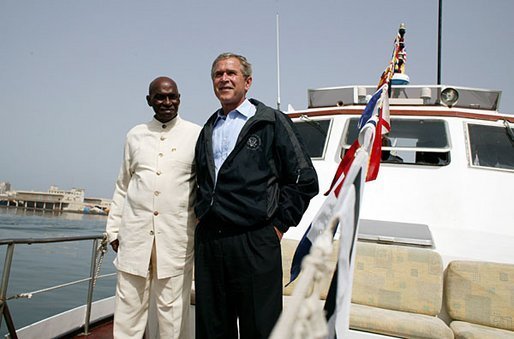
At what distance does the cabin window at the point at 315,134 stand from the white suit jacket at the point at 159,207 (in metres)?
2.20

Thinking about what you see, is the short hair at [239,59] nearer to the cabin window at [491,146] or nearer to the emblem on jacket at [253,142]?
the emblem on jacket at [253,142]

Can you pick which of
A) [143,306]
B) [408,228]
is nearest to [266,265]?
[143,306]

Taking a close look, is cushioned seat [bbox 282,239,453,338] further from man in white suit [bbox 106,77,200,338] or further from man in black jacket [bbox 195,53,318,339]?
man in white suit [bbox 106,77,200,338]

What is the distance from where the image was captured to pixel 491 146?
4000 millimetres

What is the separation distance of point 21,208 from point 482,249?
9570 centimetres

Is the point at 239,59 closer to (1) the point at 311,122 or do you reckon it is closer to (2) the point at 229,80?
(2) the point at 229,80

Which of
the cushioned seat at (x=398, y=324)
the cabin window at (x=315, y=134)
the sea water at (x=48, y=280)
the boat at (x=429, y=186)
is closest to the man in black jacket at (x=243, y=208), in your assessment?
the boat at (x=429, y=186)

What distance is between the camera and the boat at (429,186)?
2748 millimetres

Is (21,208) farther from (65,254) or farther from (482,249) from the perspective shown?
(482,249)

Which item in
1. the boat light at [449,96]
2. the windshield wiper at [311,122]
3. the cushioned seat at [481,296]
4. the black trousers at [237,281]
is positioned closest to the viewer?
the black trousers at [237,281]

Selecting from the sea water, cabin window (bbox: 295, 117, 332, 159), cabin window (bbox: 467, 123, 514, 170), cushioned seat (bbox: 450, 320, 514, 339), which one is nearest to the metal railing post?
cabin window (bbox: 295, 117, 332, 159)

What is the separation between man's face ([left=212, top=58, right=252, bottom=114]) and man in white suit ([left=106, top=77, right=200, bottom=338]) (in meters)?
0.34

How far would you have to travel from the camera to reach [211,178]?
6.79 feet

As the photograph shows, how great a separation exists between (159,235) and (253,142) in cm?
78
